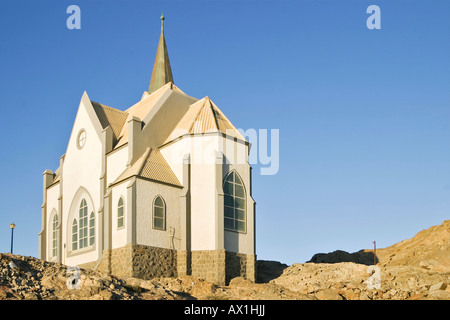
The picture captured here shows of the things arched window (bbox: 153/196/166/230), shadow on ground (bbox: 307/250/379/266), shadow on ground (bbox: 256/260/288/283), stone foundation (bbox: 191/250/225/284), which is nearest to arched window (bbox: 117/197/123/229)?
arched window (bbox: 153/196/166/230)

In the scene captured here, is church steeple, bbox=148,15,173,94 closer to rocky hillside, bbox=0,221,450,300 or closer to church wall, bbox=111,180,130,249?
church wall, bbox=111,180,130,249

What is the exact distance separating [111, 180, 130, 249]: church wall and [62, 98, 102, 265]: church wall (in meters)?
2.29

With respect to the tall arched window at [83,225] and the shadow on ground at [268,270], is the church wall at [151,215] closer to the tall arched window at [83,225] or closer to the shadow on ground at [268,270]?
the tall arched window at [83,225]

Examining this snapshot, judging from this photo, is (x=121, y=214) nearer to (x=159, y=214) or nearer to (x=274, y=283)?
(x=159, y=214)

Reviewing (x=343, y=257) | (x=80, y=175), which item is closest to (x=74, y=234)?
(x=80, y=175)

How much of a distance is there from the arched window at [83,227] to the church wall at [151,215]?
261 inches

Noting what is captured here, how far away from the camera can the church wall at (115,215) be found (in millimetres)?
35531

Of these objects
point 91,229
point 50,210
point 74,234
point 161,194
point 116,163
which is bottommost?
point 74,234

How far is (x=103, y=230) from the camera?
123 ft

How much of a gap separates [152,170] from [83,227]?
7.56m

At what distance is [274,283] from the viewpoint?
37.0m
